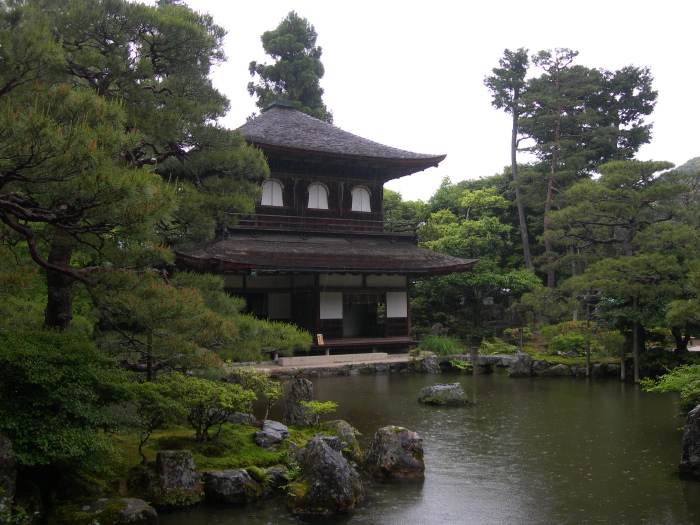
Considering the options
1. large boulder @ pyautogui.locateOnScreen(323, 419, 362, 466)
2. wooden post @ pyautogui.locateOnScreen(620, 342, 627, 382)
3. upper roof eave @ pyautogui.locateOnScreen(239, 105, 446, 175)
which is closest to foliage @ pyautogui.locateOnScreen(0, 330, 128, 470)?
large boulder @ pyautogui.locateOnScreen(323, 419, 362, 466)

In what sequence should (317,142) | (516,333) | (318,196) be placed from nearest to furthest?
1. (317,142)
2. (318,196)
3. (516,333)

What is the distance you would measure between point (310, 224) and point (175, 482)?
15964 millimetres

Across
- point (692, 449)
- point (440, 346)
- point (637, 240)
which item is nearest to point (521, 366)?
point (440, 346)

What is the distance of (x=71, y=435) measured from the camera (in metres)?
6.19

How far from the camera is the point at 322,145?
22.5m

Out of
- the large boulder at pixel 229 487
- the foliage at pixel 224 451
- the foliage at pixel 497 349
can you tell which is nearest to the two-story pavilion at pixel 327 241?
the foliage at pixel 497 349

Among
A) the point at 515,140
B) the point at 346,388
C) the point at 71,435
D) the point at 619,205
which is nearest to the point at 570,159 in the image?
the point at 515,140

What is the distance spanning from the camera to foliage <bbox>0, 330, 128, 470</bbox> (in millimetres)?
6029

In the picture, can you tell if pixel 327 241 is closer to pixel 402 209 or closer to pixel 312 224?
pixel 312 224

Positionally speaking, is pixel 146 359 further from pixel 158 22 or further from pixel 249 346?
pixel 158 22

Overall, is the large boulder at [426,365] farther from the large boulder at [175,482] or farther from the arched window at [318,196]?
the large boulder at [175,482]

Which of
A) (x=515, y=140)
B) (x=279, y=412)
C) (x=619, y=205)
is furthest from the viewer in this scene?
(x=515, y=140)

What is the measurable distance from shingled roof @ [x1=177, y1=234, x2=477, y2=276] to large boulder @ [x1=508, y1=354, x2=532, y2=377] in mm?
4476

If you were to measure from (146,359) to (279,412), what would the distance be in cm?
465
